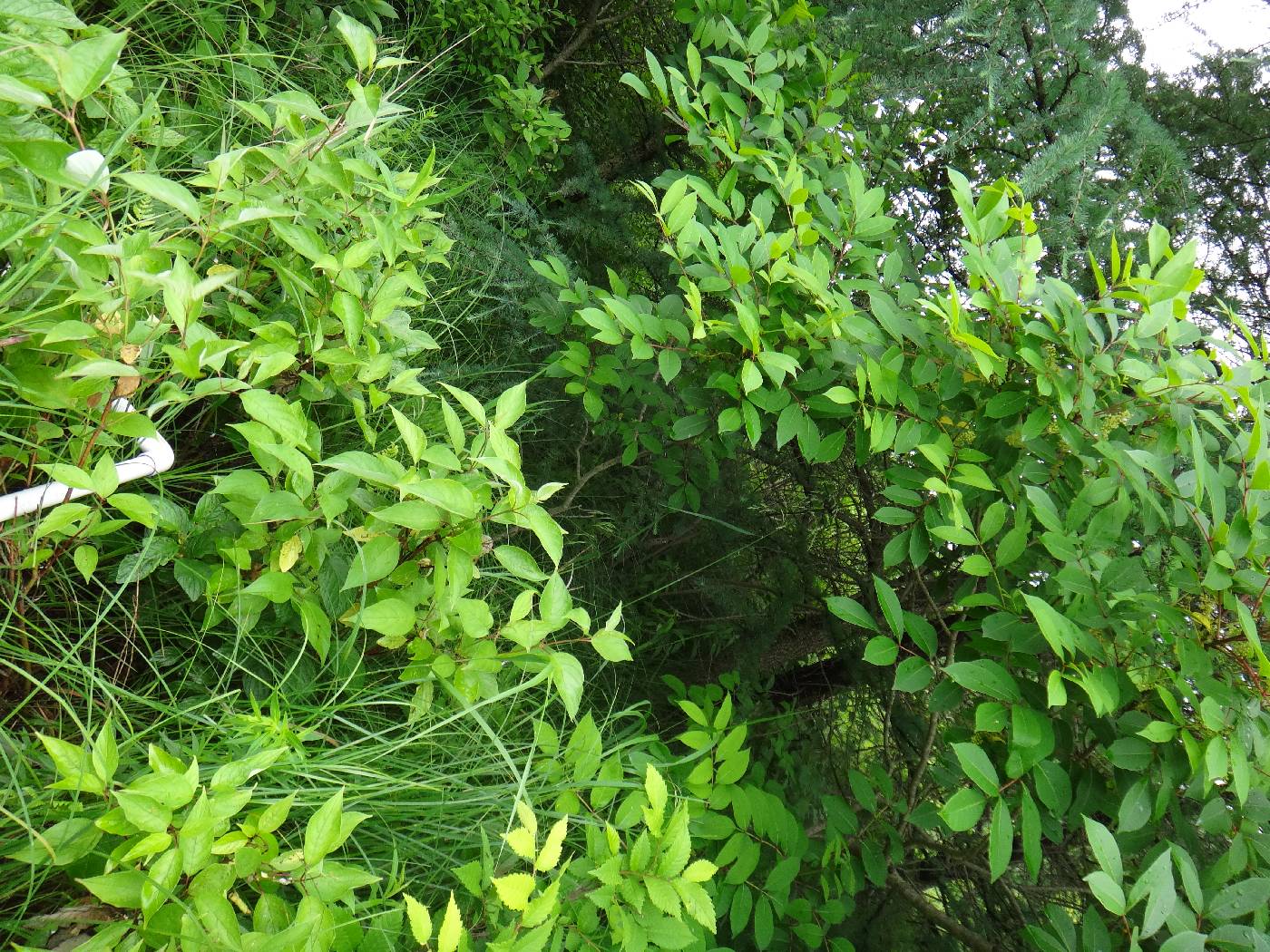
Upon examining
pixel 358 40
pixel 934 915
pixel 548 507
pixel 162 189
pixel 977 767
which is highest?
pixel 358 40

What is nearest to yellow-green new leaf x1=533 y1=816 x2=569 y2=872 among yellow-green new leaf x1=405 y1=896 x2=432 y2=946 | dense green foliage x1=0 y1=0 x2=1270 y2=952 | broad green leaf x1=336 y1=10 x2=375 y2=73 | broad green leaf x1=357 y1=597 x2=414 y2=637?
dense green foliage x1=0 y1=0 x2=1270 y2=952

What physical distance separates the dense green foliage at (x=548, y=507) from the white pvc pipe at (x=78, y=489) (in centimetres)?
2

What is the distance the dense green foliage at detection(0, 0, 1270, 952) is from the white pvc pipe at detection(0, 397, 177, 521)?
23 mm

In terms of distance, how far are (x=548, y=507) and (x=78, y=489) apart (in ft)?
4.32

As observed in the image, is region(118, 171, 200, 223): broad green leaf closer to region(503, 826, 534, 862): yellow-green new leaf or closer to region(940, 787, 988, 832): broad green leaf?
region(503, 826, 534, 862): yellow-green new leaf

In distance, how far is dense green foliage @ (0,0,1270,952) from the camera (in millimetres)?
833

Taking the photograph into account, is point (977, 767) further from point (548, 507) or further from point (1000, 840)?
point (548, 507)

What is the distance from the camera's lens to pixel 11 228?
2.50 feet

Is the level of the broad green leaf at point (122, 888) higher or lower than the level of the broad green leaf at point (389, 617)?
lower

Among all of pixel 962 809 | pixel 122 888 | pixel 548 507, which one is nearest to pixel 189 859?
pixel 122 888

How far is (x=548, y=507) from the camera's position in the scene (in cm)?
209

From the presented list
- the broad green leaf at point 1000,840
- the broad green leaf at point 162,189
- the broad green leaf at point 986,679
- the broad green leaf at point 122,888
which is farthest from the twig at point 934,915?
the broad green leaf at point 162,189

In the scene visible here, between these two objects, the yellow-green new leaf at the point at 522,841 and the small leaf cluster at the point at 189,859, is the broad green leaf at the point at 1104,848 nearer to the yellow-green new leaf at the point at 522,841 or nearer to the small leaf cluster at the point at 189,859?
the yellow-green new leaf at the point at 522,841

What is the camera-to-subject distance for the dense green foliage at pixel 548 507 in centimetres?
83
